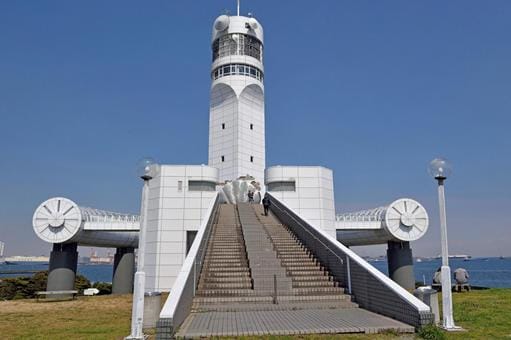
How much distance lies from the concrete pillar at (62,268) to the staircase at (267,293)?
546 inches

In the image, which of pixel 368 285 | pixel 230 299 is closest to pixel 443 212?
pixel 368 285

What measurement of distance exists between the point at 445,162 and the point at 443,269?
2.55 meters

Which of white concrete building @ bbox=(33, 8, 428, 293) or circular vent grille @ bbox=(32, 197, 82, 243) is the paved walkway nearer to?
white concrete building @ bbox=(33, 8, 428, 293)

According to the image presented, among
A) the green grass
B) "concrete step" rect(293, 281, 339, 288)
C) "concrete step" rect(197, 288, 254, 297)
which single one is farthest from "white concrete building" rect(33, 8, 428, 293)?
the green grass

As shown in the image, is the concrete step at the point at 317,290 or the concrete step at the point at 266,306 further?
the concrete step at the point at 317,290

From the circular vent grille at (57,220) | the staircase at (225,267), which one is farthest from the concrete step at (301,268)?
the circular vent grille at (57,220)

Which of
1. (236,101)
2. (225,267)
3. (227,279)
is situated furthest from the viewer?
(236,101)

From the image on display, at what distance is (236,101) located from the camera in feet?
105

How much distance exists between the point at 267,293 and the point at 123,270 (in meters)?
24.1

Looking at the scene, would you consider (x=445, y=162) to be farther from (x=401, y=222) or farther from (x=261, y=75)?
(x=261, y=75)

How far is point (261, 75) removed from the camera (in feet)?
114

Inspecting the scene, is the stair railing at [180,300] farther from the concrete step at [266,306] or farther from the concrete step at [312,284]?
the concrete step at [312,284]

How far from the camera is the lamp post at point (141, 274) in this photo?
23.6 feet

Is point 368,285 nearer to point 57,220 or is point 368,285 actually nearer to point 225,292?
point 225,292
